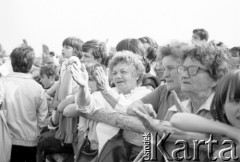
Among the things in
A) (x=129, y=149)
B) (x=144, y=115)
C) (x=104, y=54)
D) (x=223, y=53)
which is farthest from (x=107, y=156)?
(x=104, y=54)

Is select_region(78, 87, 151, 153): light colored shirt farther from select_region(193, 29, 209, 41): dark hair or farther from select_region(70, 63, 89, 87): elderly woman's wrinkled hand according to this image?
select_region(193, 29, 209, 41): dark hair

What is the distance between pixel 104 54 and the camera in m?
4.90

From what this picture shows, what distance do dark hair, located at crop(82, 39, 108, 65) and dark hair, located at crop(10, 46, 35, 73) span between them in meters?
0.81

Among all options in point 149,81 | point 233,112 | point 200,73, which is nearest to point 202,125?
point 233,112

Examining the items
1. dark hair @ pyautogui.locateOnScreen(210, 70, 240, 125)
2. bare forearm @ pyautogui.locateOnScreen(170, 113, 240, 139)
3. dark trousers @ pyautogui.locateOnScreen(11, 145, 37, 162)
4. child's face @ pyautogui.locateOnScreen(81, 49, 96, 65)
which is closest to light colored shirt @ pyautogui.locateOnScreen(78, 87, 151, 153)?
child's face @ pyautogui.locateOnScreen(81, 49, 96, 65)

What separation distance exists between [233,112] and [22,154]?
3.52 meters

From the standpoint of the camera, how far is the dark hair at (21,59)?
5.21 metres

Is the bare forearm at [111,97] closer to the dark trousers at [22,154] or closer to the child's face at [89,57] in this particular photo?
the child's face at [89,57]

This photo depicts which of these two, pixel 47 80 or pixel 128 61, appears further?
pixel 47 80

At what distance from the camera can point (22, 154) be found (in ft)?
17.0

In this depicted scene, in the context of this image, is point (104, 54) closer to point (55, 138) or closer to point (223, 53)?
point (55, 138)

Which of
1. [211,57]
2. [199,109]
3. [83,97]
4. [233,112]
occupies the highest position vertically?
[211,57]

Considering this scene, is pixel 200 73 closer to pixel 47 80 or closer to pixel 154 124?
pixel 154 124

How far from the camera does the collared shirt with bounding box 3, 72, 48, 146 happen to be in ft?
16.8
